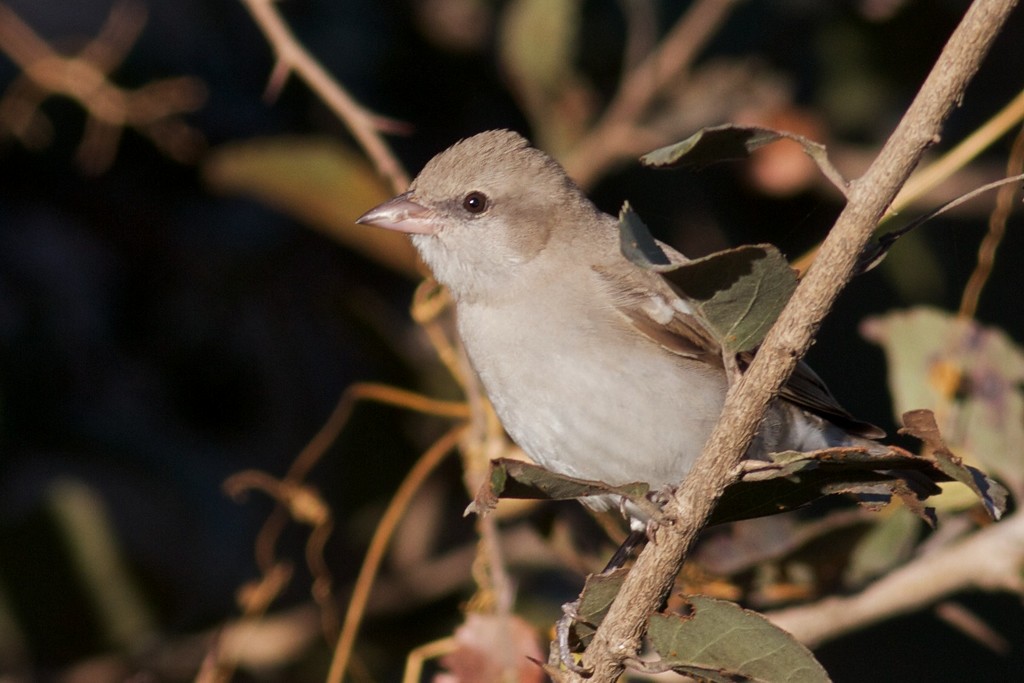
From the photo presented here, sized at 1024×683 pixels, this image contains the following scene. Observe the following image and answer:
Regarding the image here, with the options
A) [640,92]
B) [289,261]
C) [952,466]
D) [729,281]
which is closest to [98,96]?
[289,261]

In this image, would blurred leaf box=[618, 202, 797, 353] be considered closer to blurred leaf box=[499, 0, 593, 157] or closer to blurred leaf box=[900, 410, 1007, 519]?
blurred leaf box=[900, 410, 1007, 519]

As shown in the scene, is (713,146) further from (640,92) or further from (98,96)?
(98,96)

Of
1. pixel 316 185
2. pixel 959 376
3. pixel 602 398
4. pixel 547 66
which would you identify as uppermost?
pixel 547 66

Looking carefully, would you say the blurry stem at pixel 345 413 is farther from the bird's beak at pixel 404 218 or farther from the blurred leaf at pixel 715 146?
the blurred leaf at pixel 715 146

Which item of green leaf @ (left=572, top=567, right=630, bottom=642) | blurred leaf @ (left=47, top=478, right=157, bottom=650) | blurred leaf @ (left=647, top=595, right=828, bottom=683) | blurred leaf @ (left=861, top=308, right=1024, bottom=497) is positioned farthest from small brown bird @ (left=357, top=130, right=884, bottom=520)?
blurred leaf @ (left=47, top=478, right=157, bottom=650)

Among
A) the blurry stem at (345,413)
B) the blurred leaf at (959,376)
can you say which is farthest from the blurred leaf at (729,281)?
the blurry stem at (345,413)

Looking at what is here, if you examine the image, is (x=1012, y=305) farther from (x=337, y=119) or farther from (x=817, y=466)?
(x=817, y=466)
